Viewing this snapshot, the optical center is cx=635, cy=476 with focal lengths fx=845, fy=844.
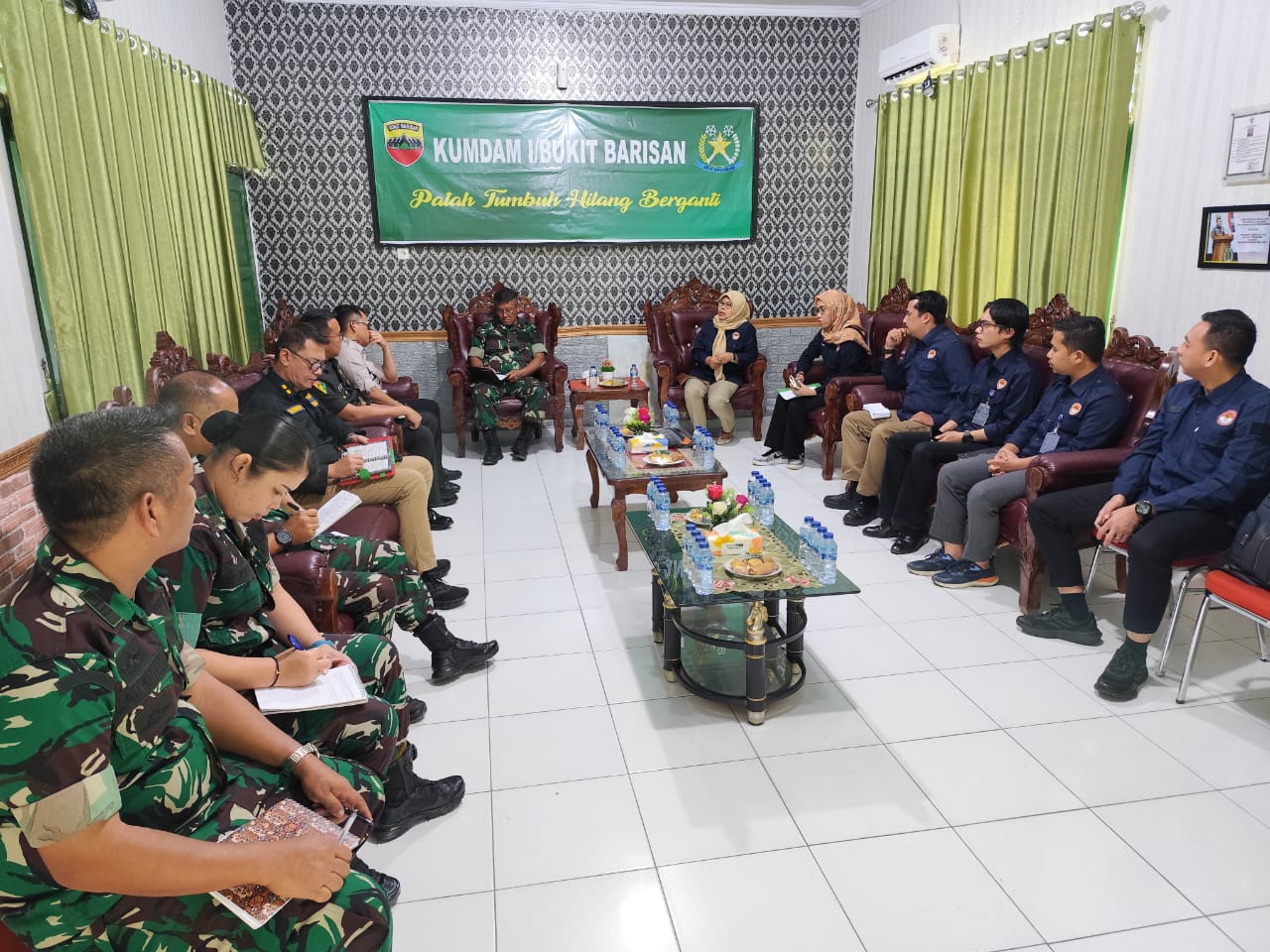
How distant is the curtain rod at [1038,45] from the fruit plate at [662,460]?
2877mm

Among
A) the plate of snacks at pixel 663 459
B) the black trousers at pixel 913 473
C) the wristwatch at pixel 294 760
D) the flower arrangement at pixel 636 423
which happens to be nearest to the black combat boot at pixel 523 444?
the flower arrangement at pixel 636 423

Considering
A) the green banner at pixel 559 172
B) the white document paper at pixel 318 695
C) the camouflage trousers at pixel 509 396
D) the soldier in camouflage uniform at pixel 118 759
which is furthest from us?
the green banner at pixel 559 172

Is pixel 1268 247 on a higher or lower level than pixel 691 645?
higher

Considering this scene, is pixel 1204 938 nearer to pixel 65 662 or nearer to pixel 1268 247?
pixel 65 662

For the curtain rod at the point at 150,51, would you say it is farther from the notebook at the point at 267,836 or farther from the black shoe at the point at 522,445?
the notebook at the point at 267,836

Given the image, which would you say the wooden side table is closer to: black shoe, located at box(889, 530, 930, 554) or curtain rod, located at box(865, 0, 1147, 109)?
black shoe, located at box(889, 530, 930, 554)

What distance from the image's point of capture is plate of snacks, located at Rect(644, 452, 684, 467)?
4.07 metres

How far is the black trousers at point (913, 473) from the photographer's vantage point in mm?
4070

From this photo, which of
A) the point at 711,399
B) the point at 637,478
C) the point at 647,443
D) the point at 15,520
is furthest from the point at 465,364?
the point at 15,520

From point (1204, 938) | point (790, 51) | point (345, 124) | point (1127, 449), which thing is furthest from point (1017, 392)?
point (345, 124)

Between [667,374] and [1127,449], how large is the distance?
136 inches

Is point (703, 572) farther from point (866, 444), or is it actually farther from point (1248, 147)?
point (1248, 147)

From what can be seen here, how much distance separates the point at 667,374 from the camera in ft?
20.8

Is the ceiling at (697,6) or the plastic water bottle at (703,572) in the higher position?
the ceiling at (697,6)
